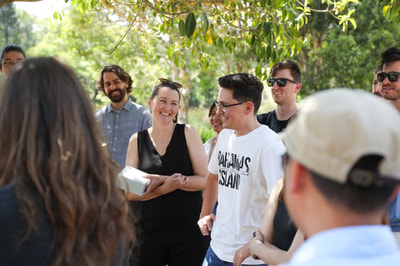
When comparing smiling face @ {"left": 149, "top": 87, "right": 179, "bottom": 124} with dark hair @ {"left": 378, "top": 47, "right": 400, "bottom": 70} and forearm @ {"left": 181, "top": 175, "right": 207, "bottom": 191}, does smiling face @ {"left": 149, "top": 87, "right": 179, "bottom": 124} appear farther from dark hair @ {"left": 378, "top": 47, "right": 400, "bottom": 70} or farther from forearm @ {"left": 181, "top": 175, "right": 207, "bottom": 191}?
dark hair @ {"left": 378, "top": 47, "right": 400, "bottom": 70}

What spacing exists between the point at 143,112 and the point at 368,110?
174 inches

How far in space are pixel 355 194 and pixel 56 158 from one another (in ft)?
2.97

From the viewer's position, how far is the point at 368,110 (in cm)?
105

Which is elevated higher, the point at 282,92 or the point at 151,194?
the point at 282,92

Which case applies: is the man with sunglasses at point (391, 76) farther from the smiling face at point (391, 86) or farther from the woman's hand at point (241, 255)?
the woman's hand at point (241, 255)

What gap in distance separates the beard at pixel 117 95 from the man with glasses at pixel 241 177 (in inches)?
76.4

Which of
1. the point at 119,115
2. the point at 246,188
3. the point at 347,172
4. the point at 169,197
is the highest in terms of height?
the point at 347,172

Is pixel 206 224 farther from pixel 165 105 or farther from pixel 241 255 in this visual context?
pixel 165 105

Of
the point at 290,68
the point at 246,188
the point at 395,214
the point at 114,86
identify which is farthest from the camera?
the point at 114,86

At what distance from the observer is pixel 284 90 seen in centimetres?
511

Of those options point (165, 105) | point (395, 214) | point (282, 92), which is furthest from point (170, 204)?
point (395, 214)

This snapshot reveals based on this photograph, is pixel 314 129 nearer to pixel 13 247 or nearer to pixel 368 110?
pixel 368 110

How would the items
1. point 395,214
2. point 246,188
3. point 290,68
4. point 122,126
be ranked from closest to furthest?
point 395,214 < point 246,188 < point 290,68 < point 122,126

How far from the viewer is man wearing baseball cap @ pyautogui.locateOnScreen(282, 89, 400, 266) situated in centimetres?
104
